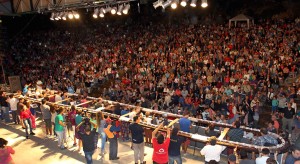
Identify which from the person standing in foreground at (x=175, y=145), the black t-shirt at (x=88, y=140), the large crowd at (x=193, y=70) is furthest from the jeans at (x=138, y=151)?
the large crowd at (x=193, y=70)

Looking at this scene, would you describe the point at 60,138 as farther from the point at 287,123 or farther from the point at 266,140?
the point at 287,123

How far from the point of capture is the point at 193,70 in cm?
1570

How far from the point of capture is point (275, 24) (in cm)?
1877

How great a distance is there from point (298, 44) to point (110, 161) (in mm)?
12186

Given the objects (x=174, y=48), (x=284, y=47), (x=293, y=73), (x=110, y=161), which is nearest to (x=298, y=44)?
(x=284, y=47)

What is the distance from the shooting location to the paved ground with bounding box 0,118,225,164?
8.08 metres

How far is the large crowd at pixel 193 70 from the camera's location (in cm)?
1183

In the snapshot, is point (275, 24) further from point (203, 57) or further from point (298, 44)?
point (203, 57)

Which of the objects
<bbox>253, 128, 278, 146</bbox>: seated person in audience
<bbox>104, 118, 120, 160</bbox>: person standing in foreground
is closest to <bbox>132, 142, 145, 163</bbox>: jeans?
<bbox>104, 118, 120, 160</bbox>: person standing in foreground

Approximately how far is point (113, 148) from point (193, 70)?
343 inches

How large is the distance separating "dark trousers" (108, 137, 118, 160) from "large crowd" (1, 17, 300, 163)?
4.40ft

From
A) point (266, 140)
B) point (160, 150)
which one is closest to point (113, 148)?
point (160, 150)

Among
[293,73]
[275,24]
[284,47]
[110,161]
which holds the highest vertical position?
[275,24]

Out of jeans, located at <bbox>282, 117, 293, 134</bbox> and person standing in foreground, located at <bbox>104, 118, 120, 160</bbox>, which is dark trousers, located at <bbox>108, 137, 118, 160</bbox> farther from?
jeans, located at <bbox>282, 117, 293, 134</bbox>
